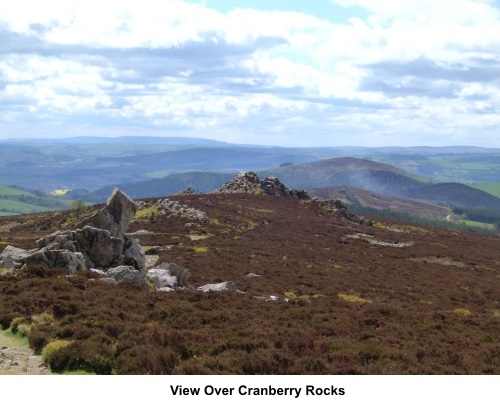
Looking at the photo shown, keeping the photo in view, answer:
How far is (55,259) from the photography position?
98.3ft

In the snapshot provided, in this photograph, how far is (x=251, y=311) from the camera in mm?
24109

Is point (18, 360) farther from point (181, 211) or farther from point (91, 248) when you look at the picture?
point (181, 211)

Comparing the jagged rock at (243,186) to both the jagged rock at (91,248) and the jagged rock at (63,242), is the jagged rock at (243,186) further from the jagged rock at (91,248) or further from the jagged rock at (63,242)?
the jagged rock at (63,242)

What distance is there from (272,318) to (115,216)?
A: 2092 centimetres

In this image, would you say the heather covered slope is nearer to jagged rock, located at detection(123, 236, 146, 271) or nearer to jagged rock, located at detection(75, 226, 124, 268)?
jagged rock, located at detection(123, 236, 146, 271)

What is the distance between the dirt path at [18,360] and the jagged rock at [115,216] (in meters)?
19.5

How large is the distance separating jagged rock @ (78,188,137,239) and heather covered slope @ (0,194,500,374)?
7.54 m

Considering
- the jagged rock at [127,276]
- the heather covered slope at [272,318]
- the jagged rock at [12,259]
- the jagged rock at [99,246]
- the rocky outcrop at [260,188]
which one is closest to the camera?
the heather covered slope at [272,318]

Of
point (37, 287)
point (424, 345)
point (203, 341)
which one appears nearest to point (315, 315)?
point (424, 345)

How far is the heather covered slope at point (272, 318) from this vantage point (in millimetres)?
15359

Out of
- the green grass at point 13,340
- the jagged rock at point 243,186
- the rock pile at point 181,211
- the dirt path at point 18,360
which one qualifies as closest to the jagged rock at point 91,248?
the green grass at point 13,340

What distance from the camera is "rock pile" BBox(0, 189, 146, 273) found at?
30.1m

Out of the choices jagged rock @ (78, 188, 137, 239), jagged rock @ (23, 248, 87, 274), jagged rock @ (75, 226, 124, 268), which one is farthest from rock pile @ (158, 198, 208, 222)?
jagged rock @ (23, 248, 87, 274)

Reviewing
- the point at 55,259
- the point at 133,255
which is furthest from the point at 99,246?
the point at 55,259
